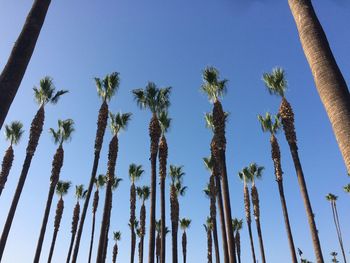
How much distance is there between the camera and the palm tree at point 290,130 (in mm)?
25250

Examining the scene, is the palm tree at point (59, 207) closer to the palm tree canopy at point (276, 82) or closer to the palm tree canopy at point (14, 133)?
the palm tree canopy at point (14, 133)

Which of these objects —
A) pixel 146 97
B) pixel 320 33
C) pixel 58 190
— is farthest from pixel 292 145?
pixel 58 190

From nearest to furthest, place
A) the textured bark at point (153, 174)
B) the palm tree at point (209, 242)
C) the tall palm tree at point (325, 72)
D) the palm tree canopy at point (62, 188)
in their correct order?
the tall palm tree at point (325, 72)
the textured bark at point (153, 174)
the palm tree canopy at point (62, 188)
the palm tree at point (209, 242)

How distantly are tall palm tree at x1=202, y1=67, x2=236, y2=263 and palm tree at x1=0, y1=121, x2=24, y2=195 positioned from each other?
18.9 m

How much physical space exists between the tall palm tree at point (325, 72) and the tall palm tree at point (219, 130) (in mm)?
20738

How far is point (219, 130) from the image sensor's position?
98.2 feet

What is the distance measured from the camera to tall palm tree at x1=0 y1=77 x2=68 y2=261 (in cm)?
2708

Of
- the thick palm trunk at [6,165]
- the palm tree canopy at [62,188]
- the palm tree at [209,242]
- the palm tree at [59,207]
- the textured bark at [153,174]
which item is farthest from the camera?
the palm tree at [209,242]

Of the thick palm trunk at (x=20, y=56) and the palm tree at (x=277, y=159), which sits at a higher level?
the palm tree at (x=277, y=159)

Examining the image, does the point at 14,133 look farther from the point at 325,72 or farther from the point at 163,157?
the point at 325,72

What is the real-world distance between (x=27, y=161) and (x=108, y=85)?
11.1m

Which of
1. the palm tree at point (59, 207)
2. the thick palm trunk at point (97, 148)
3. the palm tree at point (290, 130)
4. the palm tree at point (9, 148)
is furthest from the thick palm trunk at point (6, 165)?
the palm tree at point (290, 130)

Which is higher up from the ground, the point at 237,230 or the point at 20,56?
the point at 237,230

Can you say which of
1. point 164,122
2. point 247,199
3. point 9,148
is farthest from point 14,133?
point 247,199
